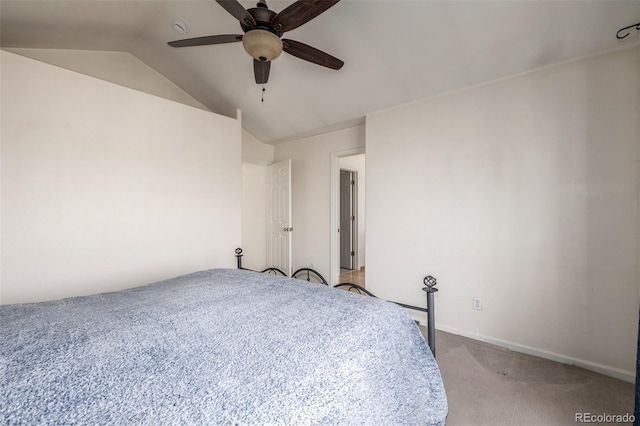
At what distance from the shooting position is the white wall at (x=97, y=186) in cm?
204

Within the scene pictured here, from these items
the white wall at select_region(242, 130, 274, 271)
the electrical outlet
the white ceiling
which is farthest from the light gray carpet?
the white wall at select_region(242, 130, 274, 271)

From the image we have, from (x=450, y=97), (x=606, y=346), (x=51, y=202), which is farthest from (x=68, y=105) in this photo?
(x=606, y=346)

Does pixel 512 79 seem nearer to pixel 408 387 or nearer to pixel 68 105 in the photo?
pixel 408 387

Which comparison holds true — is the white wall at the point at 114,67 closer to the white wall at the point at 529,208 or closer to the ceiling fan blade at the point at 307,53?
the ceiling fan blade at the point at 307,53

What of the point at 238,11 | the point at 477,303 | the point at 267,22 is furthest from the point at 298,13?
the point at 477,303

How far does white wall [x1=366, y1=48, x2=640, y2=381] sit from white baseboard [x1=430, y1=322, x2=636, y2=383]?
0.01 meters

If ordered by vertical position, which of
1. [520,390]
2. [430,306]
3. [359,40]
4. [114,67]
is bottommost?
[520,390]

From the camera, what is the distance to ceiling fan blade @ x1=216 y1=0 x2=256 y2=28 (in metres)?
1.36

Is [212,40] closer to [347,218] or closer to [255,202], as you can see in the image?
[255,202]

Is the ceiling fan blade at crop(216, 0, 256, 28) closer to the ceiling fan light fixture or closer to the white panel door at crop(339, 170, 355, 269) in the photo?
the ceiling fan light fixture

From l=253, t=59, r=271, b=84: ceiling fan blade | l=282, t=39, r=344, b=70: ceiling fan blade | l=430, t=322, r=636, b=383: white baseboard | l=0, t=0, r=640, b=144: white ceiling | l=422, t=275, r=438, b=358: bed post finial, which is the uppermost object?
l=0, t=0, r=640, b=144: white ceiling

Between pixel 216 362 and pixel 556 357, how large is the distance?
2.68 m

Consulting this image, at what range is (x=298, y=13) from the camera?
4.82 feet

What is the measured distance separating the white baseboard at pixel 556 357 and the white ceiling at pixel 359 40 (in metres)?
2.35
